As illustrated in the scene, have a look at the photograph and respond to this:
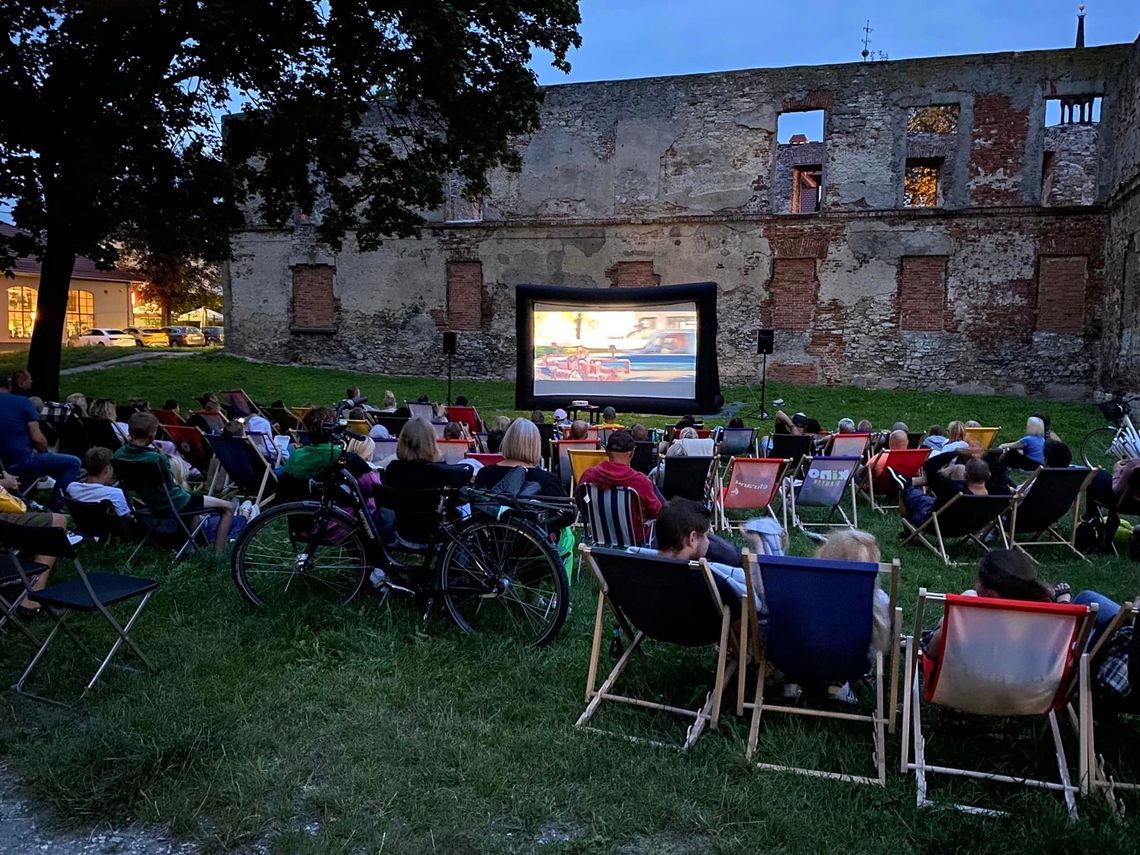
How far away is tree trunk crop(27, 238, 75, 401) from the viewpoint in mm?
12672

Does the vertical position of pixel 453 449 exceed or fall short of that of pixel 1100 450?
it exceeds it

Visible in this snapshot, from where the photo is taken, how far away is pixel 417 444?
4340mm

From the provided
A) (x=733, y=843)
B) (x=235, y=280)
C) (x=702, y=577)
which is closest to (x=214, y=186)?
(x=702, y=577)

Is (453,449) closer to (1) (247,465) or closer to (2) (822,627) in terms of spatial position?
(1) (247,465)

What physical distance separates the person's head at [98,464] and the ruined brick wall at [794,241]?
681 inches

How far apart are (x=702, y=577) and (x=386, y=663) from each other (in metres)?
1.56

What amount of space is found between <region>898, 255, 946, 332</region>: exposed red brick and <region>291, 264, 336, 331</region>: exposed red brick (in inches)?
588

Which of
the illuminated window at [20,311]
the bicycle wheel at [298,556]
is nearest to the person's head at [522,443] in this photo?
the bicycle wheel at [298,556]

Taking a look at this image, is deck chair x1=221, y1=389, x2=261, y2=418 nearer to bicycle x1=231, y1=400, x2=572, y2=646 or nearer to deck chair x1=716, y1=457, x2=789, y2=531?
deck chair x1=716, y1=457, x2=789, y2=531

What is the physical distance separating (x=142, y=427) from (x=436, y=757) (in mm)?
3130

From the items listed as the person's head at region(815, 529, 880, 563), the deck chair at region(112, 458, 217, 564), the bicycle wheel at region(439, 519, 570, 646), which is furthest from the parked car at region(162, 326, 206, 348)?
the person's head at region(815, 529, 880, 563)

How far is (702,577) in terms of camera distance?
3.15m

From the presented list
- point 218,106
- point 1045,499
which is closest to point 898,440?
point 1045,499

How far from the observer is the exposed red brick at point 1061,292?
1889 centimetres
